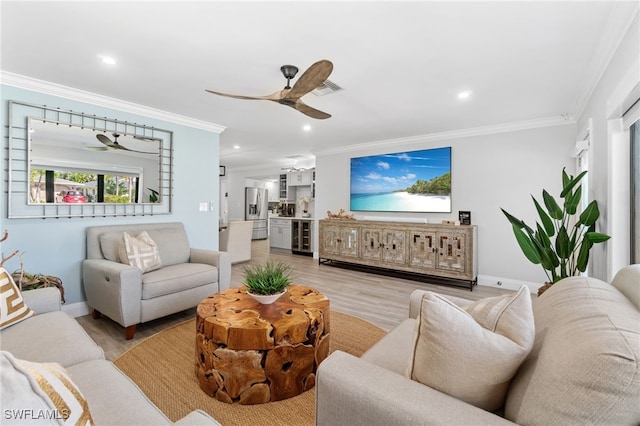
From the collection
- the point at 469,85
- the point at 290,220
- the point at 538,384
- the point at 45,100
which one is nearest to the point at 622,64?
the point at 469,85

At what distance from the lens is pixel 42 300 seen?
6.03 ft

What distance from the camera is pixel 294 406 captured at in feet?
5.58

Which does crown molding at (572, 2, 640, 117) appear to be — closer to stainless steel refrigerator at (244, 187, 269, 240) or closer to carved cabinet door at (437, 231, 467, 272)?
carved cabinet door at (437, 231, 467, 272)

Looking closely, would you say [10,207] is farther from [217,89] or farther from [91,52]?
[217,89]

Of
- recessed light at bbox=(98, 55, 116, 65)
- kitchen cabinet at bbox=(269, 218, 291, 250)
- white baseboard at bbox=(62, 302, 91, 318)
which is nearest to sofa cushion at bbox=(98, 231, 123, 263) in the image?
white baseboard at bbox=(62, 302, 91, 318)

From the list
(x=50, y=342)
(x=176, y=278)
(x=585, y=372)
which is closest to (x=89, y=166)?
(x=176, y=278)

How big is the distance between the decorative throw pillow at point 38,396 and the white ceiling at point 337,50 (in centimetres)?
187

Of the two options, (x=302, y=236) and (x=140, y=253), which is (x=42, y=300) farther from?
(x=302, y=236)

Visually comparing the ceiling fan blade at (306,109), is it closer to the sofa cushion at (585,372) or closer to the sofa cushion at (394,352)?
the sofa cushion at (394,352)

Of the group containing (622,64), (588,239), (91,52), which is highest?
(91,52)

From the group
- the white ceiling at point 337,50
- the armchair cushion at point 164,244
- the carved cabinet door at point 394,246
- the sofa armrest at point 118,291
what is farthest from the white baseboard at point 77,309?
the carved cabinet door at point 394,246

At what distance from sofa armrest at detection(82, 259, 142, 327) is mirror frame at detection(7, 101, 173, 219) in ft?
2.35

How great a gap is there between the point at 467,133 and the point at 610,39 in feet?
8.02

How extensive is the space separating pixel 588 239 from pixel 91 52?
3935 mm
